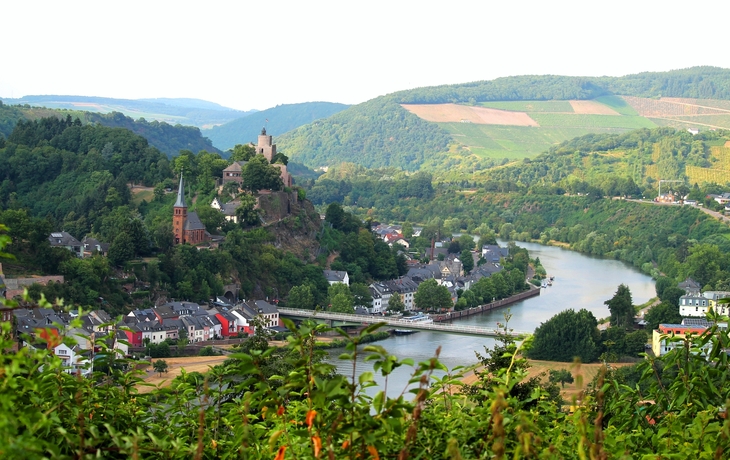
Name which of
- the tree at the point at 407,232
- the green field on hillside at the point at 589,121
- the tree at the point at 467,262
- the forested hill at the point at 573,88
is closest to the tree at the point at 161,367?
the tree at the point at 467,262

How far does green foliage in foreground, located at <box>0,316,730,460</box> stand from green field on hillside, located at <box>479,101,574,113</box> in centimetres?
13065

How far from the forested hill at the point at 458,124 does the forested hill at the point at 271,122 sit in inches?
1216

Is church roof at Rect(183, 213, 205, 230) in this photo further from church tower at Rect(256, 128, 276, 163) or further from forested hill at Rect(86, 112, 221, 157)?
forested hill at Rect(86, 112, 221, 157)

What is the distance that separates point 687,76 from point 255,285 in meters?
126

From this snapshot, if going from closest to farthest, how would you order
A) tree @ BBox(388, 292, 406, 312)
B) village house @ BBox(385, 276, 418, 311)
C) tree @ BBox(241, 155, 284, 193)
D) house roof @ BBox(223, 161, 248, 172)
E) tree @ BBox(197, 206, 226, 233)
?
tree @ BBox(388, 292, 406, 312) < tree @ BBox(197, 206, 226, 233) < village house @ BBox(385, 276, 418, 311) < tree @ BBox(241, 155, 284, 193) < house roof @ BBox(223, 161, 248, 172)

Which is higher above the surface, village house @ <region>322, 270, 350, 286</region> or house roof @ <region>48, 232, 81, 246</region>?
house roof @ <region>48, 232, 81, 246</region>

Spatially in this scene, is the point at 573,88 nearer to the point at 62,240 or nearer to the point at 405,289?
the point at 405,289

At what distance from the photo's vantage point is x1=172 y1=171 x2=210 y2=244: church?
3422 centimetres

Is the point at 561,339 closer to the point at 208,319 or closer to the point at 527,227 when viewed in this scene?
the point at 208,319

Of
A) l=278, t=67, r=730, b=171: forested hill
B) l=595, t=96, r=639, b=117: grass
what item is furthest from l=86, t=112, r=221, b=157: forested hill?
l=595, t=96, r=639, b=117: grass

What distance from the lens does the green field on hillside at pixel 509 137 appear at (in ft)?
365

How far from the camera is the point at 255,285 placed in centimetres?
3406

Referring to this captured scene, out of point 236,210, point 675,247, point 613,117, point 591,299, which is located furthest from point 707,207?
point 613,117

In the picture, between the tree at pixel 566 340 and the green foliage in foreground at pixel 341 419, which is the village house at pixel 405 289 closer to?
the tree at pixel 566 340
